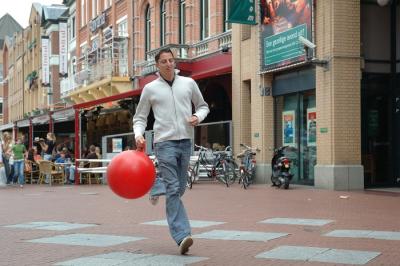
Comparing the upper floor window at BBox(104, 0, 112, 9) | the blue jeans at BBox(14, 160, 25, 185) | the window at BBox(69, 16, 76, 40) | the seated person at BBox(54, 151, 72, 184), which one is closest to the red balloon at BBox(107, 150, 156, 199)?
the blue jeans at BBox(14, 160, 25, 185)

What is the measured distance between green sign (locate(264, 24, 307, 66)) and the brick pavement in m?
3.67

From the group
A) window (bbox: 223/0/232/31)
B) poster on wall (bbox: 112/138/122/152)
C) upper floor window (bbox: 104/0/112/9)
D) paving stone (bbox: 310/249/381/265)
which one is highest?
upper floor window (bbox: 104/0/112/9)

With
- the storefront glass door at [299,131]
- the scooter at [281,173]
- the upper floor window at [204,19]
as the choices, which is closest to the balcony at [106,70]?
the upper floor window at [204,19]

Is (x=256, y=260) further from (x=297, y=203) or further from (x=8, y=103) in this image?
(x=8, y=103)

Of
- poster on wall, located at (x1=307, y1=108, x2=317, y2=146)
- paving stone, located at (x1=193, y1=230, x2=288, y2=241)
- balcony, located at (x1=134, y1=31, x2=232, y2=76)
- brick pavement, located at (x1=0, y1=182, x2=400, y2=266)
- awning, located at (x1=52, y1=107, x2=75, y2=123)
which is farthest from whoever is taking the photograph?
awning, located at (x1=52, y1=107, x2=75, y2=123)

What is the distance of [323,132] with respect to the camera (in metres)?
16.6

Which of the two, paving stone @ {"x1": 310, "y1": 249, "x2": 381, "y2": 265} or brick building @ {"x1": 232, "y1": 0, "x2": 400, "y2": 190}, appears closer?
paving stone @ {"x1": 310, "y1": 249, "x2": 381, "y2": 265}

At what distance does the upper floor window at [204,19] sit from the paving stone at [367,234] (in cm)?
1750

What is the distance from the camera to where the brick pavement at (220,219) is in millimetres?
6820

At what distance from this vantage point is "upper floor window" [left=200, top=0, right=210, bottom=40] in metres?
25.0

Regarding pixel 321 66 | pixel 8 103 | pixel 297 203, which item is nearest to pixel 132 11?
pixel 321 66

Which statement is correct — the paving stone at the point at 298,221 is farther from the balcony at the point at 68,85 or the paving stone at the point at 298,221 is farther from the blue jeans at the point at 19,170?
the balcony at the point at 68,85

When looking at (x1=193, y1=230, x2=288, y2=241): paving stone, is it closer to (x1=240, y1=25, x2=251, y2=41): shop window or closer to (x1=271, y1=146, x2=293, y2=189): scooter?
(x1=271, y1=146, x2=293, y2=189): scooter

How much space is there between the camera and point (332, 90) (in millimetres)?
16188
